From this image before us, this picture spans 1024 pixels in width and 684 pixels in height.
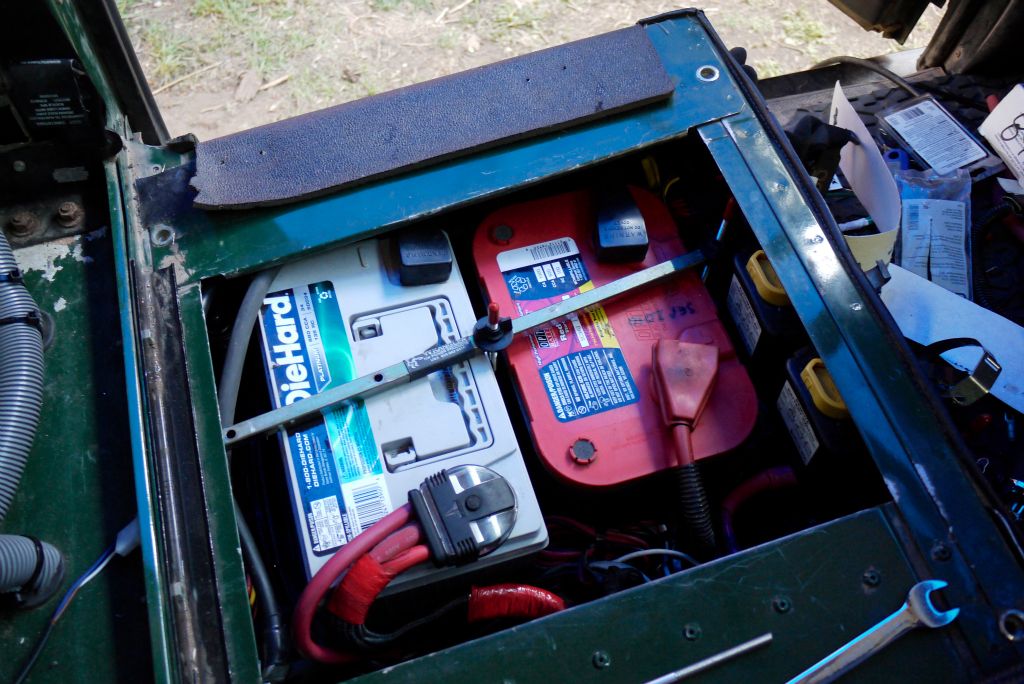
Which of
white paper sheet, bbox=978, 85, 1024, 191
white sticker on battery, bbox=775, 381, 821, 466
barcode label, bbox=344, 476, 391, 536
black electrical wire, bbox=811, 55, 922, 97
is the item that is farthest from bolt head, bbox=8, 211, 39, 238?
white paper sheet, bbox=978, 85, 1024, 191

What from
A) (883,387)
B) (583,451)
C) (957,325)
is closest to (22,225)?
(583,451)

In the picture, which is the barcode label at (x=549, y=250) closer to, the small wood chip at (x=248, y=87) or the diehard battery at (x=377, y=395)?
the diehard battery at (x=377, y=395)

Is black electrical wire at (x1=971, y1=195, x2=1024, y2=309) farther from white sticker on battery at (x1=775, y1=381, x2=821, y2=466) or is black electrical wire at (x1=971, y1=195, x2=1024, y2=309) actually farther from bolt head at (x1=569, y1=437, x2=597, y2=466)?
bolt head at (x1=569, y1=437, x2=597, y2=466)

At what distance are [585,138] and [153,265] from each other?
0.68 metres

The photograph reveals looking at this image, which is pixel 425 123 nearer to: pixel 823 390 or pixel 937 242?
pixel 823 390

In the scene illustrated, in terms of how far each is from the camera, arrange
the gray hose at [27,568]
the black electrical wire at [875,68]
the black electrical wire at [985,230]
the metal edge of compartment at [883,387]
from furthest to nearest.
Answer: the black electrical wire at [875,68] → the black electrical wire at [985,230] → the metal edge of compartment at [883,387] → the gray hose at [27,568]

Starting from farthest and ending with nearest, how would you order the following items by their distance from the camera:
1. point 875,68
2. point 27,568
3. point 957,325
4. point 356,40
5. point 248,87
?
point 356,40 → point 248,87 → point 875,68 → point 957,325 → point 27,568

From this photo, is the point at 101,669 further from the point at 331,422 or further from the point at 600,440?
the point at 600,440

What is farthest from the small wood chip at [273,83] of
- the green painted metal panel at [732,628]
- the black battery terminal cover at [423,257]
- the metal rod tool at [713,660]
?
the metal rod tool at [713,660]

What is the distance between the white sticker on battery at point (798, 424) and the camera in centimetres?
123

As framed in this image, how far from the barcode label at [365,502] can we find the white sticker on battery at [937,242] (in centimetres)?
129

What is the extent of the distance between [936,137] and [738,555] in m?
1.43

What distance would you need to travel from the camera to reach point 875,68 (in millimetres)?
2184

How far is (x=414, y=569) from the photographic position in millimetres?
1105
